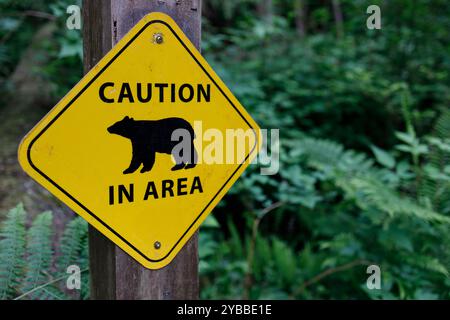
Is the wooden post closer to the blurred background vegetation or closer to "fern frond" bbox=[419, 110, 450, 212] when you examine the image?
the blurred background vegetation

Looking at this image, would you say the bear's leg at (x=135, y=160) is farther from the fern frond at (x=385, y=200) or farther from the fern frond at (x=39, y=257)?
the fern frond at (x=385, y=200)

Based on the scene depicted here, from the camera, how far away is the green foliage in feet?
5.17

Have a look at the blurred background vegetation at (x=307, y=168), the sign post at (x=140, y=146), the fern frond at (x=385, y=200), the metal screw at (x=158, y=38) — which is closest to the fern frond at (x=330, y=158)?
the blurred background vegetation at (x=307, y=168)

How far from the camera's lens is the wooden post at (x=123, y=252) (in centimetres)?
119

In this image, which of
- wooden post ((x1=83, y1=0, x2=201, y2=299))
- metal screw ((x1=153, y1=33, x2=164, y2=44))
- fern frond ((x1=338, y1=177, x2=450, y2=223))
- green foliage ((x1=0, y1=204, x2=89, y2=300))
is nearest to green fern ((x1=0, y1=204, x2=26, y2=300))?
green foliage ((x1=0, y1=204, x2=89, y2=300))

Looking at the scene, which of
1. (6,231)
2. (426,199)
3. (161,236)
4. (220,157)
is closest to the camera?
(161,236)

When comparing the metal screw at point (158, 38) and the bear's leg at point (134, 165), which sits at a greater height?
the metal screw at point (158, 38)

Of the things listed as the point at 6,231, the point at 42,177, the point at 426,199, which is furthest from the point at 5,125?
the point at 426,199

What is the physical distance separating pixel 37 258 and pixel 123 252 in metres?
0.64

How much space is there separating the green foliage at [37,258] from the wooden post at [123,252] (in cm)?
44

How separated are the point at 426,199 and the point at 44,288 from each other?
7.05ft

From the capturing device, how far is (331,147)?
313 cm

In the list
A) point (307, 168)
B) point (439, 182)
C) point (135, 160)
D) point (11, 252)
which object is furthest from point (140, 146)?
point (307, 168)
